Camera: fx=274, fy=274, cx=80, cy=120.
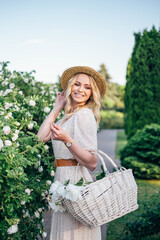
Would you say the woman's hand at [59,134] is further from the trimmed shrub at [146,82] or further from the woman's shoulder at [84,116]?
the trimmed shrub at [146,82]

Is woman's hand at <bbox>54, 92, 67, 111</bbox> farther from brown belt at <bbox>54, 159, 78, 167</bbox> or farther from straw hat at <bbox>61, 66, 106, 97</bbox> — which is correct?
brown belt at <bbox>54, 159, 78, 167</bbox>

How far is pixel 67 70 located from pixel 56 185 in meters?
1.06

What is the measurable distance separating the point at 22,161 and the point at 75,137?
0.42 m

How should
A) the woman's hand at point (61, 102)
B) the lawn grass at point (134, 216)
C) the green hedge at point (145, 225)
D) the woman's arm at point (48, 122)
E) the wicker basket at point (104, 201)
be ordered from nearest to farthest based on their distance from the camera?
1. the wicker basket at point (104, 201)
2. the woman's arm at point (48, 122)
3. the woman's hand at point (61, 102)
4. the green hedge at point (145, 225)
5. the lawn grass at point (134, 216)

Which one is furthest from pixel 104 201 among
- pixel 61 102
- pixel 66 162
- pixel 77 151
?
pixel 61 102

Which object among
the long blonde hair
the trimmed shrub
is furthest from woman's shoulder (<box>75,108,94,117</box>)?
the trimmed shrub

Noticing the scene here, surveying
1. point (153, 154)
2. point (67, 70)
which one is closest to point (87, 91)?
point (67, 70)

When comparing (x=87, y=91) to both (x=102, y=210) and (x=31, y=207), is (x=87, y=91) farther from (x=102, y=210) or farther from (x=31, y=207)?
(x=31, y=207)

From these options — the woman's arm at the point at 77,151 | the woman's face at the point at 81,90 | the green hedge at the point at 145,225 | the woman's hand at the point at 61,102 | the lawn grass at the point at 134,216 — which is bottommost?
the lawn grass at the point at 134,216

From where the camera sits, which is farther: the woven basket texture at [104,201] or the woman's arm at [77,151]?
the woman's arm at [77,151]

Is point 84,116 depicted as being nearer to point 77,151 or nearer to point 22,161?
A: point 77,151

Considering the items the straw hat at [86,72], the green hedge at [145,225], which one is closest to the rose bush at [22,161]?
the straw hat at [86,72]

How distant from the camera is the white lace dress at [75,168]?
2035 mm

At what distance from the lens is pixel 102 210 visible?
5.85ft
